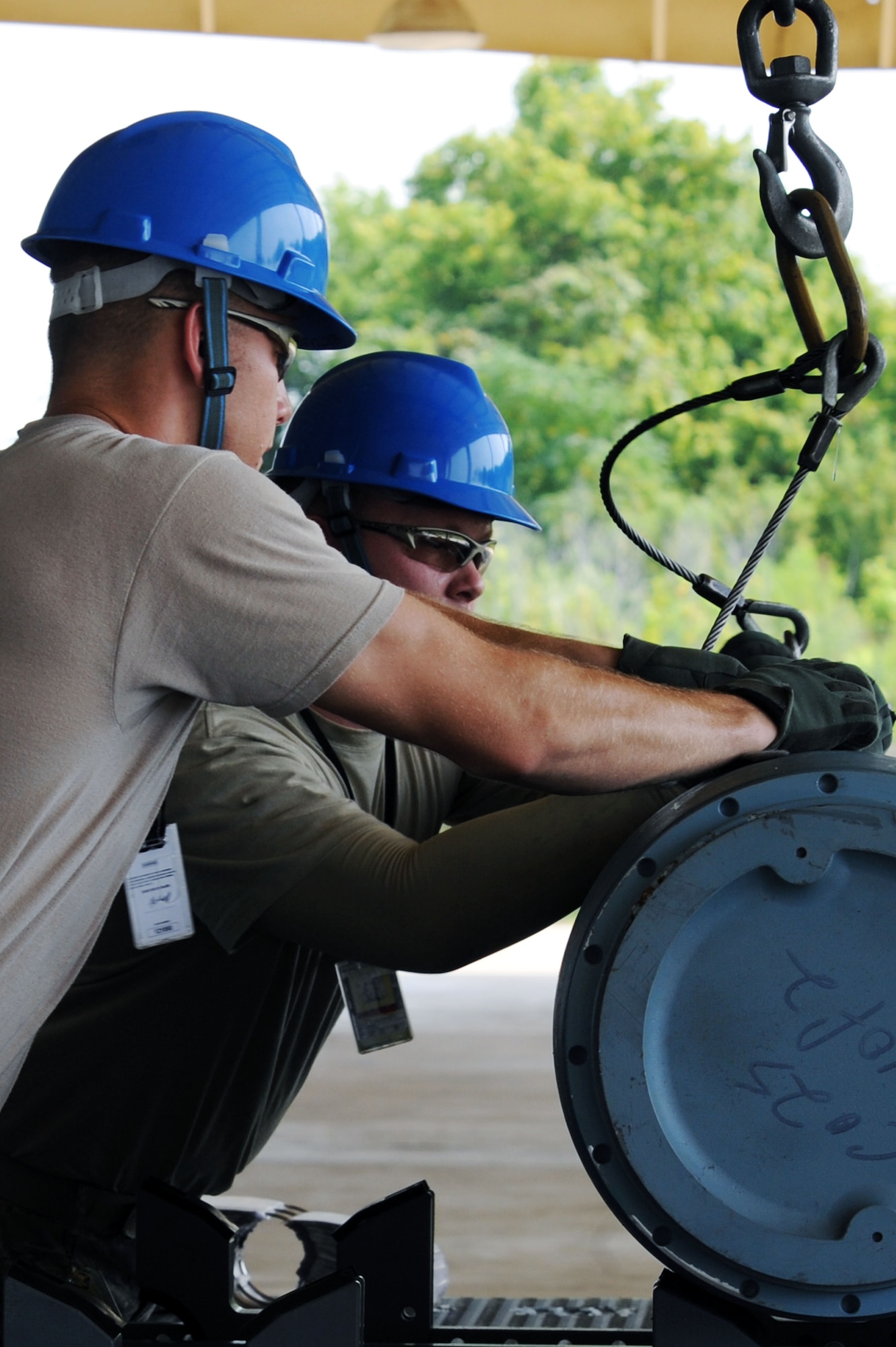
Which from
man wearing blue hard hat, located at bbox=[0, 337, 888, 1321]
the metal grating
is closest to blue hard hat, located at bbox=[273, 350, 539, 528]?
man wearing blue hard hat, located at bbox=[0, 337, 888, 1321]

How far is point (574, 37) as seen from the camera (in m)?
5.08

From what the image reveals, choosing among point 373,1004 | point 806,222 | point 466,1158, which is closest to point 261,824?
point 373,1004

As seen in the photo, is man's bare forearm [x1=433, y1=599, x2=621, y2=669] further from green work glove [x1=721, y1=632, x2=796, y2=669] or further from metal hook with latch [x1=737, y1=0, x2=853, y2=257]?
metal hook with latch [x1=737, y1=0, x2=853, y2=257]

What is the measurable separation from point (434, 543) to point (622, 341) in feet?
50.6

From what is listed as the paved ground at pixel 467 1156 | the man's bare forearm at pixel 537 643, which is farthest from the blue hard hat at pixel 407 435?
the paved ground at pixel 467 1156

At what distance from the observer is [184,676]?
1.59m

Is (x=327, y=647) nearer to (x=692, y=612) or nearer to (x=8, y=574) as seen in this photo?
(x=8, y=574)

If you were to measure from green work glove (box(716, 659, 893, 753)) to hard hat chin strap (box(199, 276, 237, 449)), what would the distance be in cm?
64

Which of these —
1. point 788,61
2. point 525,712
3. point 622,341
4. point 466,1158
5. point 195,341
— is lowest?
point 466,1158

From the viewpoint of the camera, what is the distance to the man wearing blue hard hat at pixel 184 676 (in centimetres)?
155

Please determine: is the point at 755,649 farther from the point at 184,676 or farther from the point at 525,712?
the point at 184,676

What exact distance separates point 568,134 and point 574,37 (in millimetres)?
15275

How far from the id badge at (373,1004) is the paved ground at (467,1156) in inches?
84.4

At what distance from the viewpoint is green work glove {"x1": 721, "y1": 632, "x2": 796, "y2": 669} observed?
6.39ft
